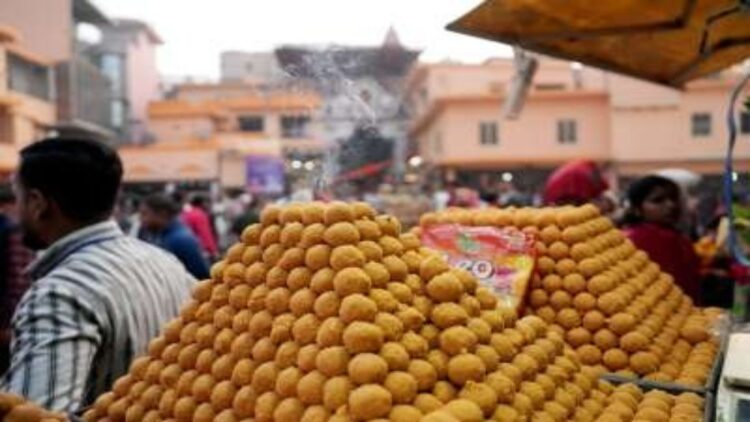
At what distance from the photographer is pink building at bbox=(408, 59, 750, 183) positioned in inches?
1298

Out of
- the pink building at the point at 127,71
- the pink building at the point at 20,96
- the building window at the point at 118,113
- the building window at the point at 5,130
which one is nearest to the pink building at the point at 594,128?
the pink building at the point at 20,96

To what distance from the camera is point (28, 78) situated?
2673 centimetres

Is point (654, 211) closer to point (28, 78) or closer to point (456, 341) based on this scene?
point (456, 341)

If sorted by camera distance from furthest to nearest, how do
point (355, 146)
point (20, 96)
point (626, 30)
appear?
point (20, 96) < point (626, 30) < point (355, 146)

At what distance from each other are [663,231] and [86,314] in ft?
9.78

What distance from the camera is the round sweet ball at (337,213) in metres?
1.94

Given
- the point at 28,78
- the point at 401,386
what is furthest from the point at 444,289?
the point at 28,78

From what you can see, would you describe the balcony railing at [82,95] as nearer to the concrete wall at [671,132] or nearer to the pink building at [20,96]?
the pink building at [20,96]

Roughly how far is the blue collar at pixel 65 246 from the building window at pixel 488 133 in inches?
1272

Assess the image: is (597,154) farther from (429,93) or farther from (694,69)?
(694,69)

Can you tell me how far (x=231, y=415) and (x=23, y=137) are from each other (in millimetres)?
26160

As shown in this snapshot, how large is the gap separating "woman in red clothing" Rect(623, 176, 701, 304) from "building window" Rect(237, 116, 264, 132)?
42068mm

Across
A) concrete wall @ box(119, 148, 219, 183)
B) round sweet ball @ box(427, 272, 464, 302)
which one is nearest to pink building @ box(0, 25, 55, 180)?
concrete wall @ box(119, 148, 219, 183)

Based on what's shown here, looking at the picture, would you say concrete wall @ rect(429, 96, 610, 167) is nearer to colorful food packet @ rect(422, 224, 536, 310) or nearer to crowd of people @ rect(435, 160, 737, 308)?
crowd of people @ rect(435, 160, 737, 308)
